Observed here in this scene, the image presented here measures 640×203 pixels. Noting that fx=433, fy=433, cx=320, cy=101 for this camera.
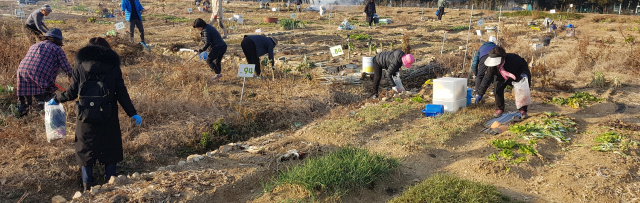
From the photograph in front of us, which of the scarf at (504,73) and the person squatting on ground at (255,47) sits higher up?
the person squatting on ground at (255,47)

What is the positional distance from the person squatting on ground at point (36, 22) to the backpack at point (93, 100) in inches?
265

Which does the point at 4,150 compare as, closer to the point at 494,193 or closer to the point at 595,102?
the point at 494,193

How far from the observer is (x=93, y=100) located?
408 cm

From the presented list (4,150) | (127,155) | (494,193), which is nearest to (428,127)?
(494,193)

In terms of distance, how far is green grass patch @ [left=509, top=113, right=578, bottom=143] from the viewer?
5.30m

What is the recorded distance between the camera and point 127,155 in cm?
538

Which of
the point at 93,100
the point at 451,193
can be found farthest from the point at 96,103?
the point at 451,193

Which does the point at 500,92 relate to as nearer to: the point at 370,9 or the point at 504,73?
the point at 504,73

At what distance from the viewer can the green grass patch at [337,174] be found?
3.77 metres

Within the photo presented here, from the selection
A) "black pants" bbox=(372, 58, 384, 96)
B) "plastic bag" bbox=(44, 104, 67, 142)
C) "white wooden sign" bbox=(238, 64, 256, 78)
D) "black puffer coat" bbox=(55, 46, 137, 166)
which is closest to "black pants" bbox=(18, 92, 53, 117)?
"plastic bag" bbox=(44, 104, 67, 142)

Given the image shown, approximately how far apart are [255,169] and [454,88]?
3.42 m

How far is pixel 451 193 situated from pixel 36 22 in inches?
397

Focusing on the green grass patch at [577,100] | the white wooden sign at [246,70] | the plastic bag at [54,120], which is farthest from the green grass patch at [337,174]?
the green grass patch at [577,100]

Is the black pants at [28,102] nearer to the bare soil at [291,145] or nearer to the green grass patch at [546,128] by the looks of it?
the bare soil at [291,145]
